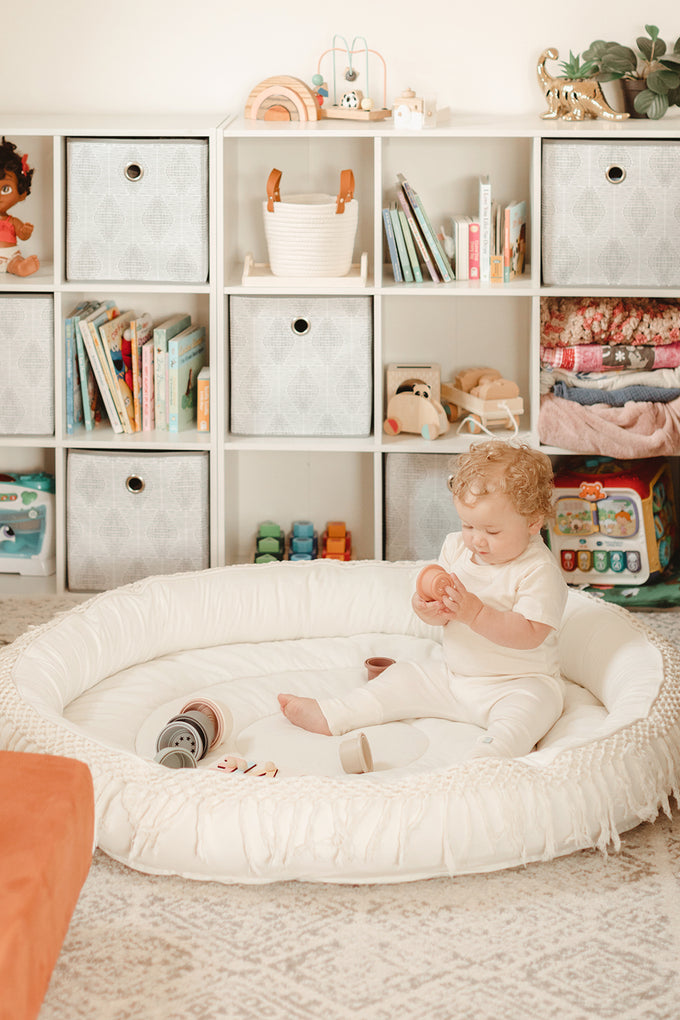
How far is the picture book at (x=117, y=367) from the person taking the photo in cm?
282

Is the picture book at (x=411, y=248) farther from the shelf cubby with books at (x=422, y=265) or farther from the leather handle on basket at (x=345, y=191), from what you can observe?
the leather handle on basket at (x=345, y=191)

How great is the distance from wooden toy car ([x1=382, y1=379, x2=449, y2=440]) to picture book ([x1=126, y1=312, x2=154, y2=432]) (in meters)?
0.61

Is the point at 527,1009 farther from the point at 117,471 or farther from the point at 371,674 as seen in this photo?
the point at 117,471

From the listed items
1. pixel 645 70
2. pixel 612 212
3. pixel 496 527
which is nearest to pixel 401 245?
pixel 612 212

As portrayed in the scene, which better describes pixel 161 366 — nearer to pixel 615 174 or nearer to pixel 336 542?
pixel 336 542

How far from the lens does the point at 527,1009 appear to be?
1.35 m

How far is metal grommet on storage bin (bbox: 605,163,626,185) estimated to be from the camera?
267cm

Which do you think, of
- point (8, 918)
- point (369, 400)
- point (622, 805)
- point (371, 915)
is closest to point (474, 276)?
point (369, 400)

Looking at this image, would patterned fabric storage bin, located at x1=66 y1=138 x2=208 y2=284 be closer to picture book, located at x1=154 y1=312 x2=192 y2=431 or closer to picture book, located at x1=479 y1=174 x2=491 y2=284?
picture book, located at x1=154 y1=312 x2=192 y2=431

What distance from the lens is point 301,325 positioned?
2811 mm

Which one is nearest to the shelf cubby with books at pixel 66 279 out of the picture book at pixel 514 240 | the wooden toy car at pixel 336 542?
the wooden toy car at pixel 336 542

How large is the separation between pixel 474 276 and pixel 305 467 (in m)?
0.70

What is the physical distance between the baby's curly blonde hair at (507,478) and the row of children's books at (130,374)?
1035 millimetres

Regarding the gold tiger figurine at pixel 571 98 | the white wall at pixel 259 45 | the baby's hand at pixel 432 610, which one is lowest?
the baby's hand at pixel 432 610
